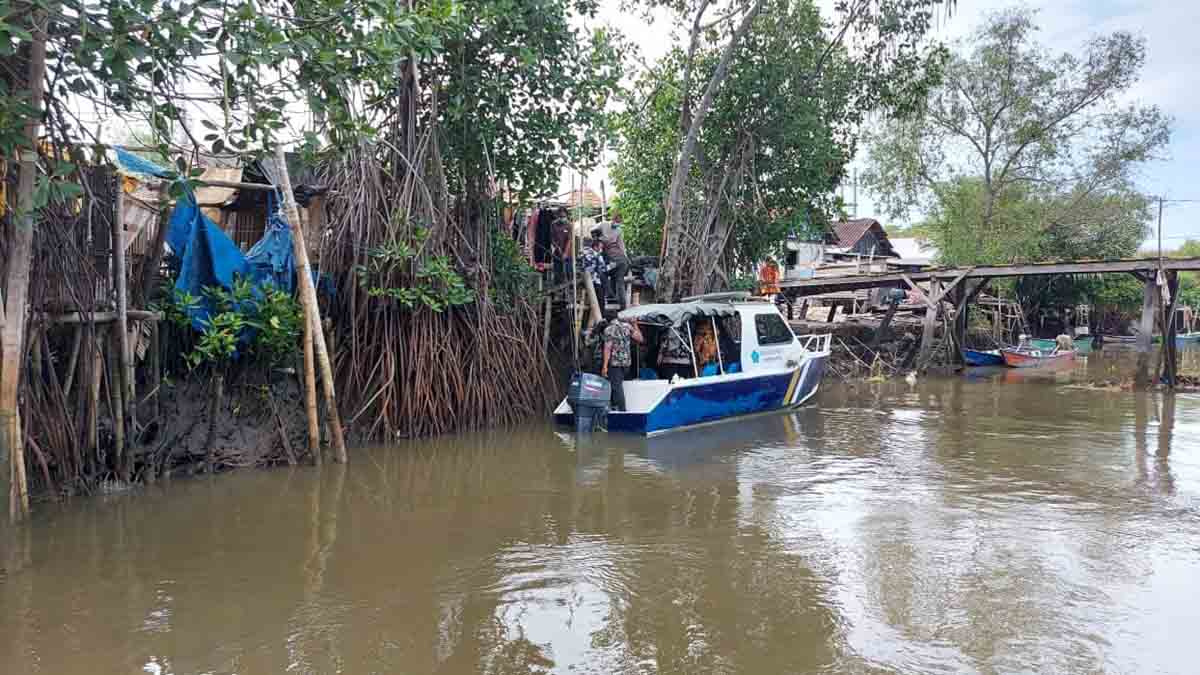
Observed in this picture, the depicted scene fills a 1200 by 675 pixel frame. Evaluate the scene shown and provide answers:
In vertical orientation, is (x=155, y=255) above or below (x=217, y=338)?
above

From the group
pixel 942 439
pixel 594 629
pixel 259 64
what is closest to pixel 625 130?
pixel 942 439

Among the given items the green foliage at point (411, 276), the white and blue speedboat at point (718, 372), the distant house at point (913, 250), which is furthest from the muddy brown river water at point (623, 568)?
the distant house at point (913, 250)

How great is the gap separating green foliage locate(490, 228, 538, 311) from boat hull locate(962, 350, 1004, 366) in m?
15.6

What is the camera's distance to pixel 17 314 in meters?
5.42

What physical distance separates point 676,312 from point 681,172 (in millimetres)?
3770

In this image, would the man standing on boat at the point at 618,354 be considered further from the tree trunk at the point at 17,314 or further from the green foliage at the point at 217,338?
the tree trunk at the point at 17,314

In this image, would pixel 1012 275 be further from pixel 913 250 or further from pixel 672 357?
pixel 913 250

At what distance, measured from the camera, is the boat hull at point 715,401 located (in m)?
9.76

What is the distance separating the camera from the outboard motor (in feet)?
31.0

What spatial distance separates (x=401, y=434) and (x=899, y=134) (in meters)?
24.2

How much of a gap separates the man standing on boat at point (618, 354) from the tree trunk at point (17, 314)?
18.8 feet

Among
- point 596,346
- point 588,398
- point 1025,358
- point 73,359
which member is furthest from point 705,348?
point 1025,358

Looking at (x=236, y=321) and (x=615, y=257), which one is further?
(x=615, y=257)

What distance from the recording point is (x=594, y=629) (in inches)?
164
